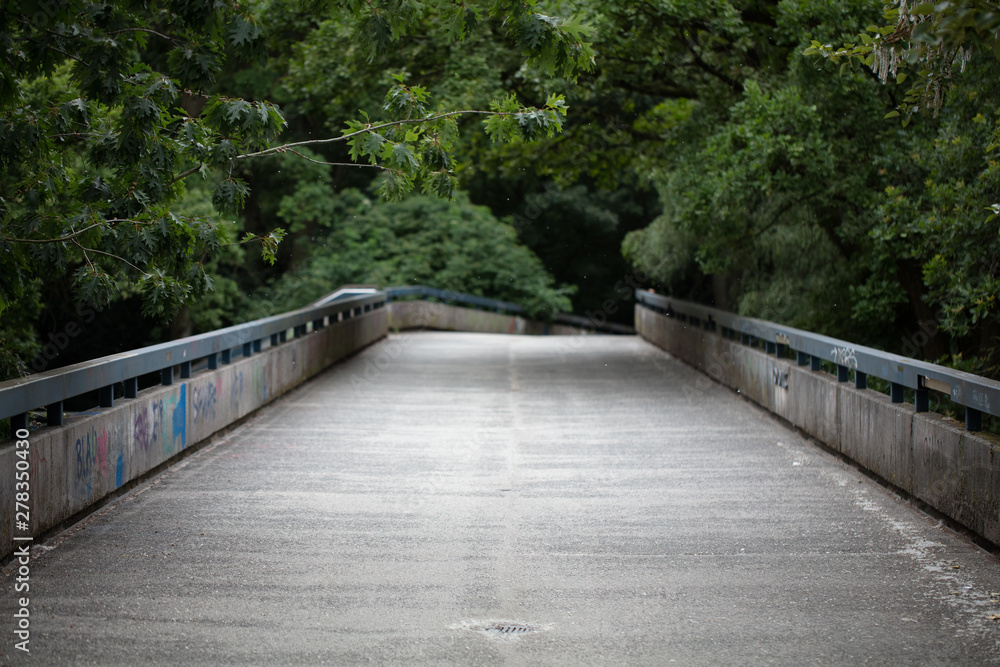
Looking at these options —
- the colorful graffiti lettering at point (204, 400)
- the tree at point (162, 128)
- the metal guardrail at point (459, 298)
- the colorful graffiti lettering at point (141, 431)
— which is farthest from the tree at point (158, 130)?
the metal guardrail at point (459, 298)

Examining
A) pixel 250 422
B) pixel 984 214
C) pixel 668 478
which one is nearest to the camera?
pixel 668 478

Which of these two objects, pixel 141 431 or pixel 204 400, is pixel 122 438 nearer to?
pixel 141 431

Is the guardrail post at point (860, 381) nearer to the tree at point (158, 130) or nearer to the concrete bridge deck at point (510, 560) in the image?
the concrete bridge deck at point (510, 560)

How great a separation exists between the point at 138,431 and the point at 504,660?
466 centimetres

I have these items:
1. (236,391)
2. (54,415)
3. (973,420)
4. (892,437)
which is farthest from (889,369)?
(236,391)

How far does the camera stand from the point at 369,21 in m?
7.28

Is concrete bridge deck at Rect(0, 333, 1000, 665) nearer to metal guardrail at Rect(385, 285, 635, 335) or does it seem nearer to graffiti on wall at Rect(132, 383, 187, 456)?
graffiti on wall at Rect(132, 383, 187, 456)

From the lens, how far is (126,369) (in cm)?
821

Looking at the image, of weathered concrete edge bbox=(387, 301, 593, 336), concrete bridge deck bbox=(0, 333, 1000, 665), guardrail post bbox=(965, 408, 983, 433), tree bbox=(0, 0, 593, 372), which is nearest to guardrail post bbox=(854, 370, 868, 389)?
concrete bridge deck bbox=(0, 333, 1000, 665)

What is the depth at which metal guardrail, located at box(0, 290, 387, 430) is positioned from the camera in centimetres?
638

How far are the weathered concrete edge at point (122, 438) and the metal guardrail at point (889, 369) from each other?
599cm

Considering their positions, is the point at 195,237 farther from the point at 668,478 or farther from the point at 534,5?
the point at 668,478

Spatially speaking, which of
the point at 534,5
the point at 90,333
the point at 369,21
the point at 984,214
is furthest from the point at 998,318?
the point at 90,333

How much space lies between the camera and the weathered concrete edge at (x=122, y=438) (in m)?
6.37
